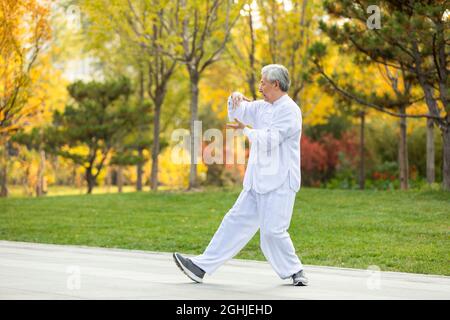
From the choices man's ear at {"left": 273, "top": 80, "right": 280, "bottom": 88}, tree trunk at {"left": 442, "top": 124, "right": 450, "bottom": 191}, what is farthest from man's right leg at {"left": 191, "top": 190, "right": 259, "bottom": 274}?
tree trunk at {"left": 442, "top": 124, "right": 450, "bottom": 191}

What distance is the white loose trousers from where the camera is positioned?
765cm

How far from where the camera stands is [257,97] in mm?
25109

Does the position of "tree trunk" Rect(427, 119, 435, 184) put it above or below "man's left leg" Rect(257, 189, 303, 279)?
above

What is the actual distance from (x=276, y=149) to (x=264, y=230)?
0.72m

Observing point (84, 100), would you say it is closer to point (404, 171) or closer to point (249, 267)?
point (404, 171)

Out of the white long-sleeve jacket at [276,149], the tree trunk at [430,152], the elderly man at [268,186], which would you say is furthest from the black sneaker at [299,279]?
the tree trunk at [430,152]

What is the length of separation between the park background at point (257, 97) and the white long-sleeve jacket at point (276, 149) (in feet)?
8.65

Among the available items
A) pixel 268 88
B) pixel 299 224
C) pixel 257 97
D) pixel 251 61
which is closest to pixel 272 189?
pixel 268 88

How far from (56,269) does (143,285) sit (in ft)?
5.30

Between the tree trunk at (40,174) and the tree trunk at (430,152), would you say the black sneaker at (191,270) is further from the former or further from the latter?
the tree trunk at (40,174)

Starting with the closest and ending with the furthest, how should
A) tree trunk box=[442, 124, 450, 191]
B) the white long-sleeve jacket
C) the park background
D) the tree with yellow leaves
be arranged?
1. the white long-sleeve jacket
2. the park background
3. tree trunk box=[442, 124, 450, 191]
4. the tree with yellow leaves

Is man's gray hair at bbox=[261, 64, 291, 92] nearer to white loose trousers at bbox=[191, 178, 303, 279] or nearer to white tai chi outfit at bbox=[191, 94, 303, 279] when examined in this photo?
white tai chi outfit at bbox=[191, 94, 303, 279]
